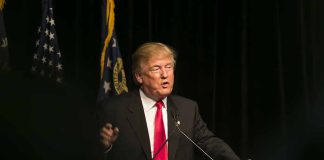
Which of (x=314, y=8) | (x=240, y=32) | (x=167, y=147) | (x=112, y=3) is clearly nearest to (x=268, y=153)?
(x=240, y=32)

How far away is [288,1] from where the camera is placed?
3957 mm

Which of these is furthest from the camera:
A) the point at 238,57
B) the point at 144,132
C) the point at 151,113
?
the point at 238,57

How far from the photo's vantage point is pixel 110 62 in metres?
3.41

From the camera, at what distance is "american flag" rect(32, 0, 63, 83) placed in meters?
3.23

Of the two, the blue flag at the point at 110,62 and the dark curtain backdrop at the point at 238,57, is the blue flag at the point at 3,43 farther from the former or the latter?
the blue flag at the point at 110,62

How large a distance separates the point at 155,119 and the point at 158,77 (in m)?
0.28

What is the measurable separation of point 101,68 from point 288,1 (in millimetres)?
1928

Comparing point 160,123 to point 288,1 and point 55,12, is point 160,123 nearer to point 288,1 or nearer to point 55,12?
point 55,12

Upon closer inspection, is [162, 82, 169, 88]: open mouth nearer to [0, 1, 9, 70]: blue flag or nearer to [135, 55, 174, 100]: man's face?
[135, 55, 174, 100]: man's face

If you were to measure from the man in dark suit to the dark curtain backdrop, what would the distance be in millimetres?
959

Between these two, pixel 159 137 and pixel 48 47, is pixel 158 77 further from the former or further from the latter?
pixel 48 47

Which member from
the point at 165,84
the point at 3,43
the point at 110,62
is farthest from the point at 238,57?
the point at 3,43

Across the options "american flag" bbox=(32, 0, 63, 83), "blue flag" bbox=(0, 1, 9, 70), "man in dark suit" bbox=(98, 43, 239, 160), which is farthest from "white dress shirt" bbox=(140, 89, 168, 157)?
"blue flag" bbox=(0, 1, 9, 70)

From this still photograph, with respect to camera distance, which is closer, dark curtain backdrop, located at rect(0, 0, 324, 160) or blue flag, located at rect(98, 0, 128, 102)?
blue flag, located at rect(98, 0, 128, 102)
